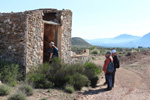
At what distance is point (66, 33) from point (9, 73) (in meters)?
4.82

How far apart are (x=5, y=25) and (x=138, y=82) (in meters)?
7.61

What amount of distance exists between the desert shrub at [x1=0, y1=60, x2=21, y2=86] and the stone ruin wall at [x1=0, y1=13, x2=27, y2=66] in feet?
1.93

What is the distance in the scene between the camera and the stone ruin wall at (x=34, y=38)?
29.9ft

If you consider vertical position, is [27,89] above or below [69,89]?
above

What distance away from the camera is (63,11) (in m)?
11.7

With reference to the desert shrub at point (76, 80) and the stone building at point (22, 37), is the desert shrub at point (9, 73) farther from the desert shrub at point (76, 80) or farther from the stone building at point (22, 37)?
the desert shrub at point (76, 80)

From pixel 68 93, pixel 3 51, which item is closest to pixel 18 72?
pixel 3 51

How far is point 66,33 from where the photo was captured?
12031 mm

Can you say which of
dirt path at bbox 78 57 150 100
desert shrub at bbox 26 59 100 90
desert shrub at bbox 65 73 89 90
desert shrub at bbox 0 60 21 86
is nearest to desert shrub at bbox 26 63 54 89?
desert shrub at bbox 26 59 100 90

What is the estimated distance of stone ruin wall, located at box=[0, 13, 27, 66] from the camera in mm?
8992

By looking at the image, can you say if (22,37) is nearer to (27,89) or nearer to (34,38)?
(34,38)

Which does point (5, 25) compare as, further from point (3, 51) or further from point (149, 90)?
point (149, 90)

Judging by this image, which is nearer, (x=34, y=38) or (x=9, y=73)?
(x=9, y=73)

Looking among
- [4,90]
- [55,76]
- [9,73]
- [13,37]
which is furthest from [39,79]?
[13,37]
